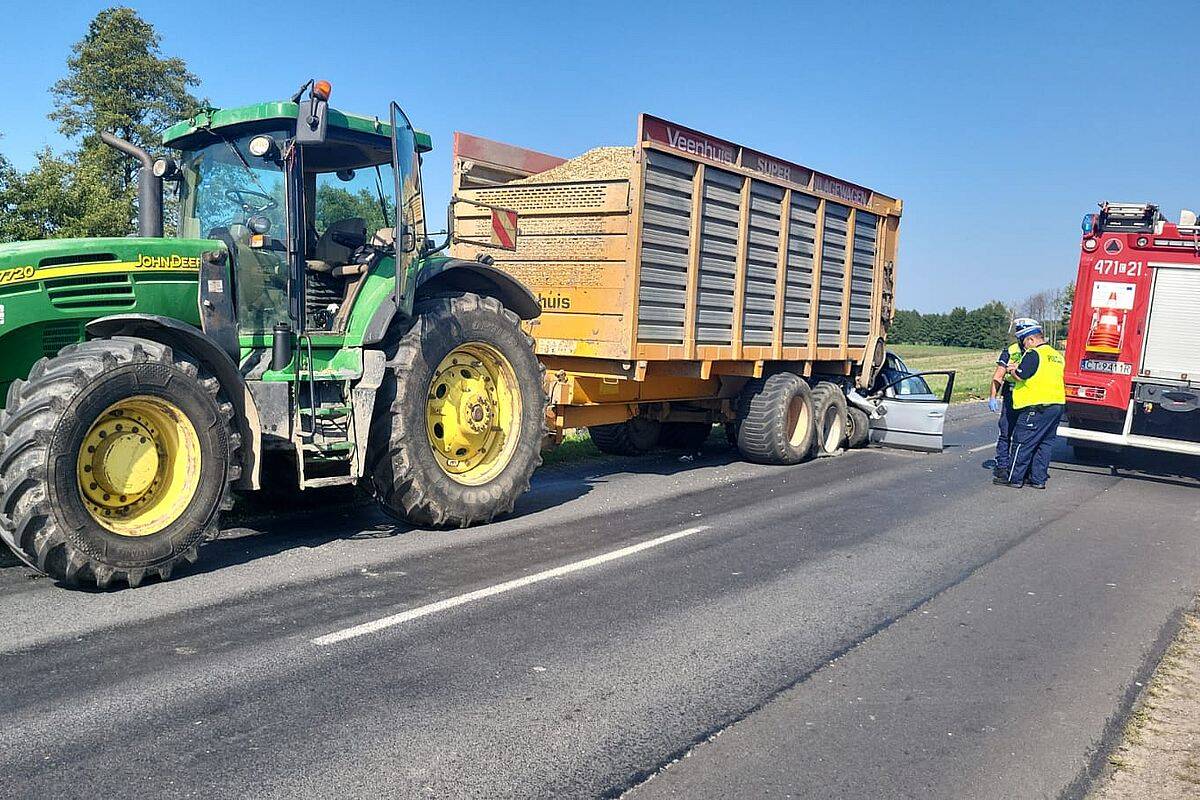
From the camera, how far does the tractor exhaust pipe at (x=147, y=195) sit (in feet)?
20.2

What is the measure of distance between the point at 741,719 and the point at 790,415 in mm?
7652

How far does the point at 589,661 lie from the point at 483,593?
3.61 feet

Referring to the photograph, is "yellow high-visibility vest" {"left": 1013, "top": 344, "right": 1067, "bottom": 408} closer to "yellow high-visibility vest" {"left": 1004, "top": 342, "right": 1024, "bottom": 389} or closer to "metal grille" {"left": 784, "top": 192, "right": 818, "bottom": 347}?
"yellow high-visibility vest" {"left": 1004, "top": 342, "right": 1024, "bottom": 389}

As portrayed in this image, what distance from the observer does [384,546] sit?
6246mm

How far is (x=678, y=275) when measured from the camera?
30.0 feet

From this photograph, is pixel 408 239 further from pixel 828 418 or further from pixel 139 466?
pixel 828 418

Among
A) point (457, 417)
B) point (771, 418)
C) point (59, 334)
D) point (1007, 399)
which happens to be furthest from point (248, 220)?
point (1007, 399)

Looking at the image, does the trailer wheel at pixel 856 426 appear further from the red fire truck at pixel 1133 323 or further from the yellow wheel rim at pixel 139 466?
the yellow wheel rim at pixel 139 466

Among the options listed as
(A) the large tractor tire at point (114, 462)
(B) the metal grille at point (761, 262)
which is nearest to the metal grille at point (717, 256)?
(B) the metal grille at point (761, 262)

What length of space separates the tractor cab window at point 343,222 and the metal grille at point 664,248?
266 centimetres

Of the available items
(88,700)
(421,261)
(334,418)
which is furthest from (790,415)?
(88,700)

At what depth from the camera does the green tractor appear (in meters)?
4.88

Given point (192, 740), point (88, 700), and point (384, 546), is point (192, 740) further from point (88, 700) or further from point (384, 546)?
point (384, 546)

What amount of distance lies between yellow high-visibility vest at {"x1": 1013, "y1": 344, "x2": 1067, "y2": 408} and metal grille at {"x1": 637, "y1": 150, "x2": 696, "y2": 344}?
3.86 meters
